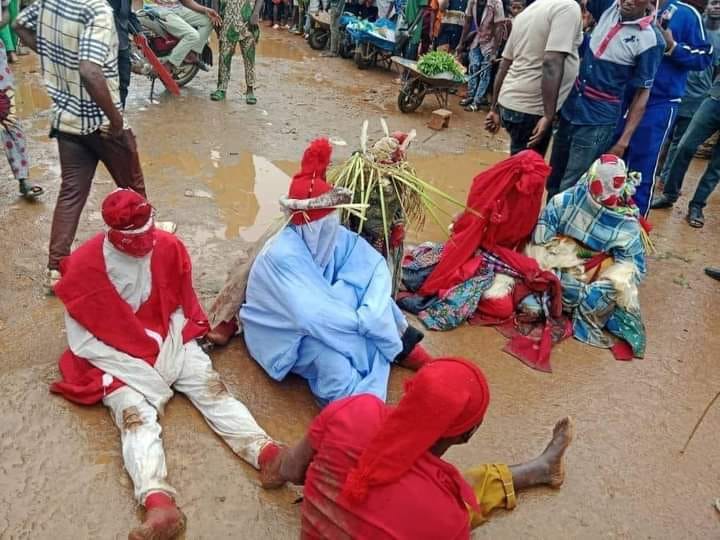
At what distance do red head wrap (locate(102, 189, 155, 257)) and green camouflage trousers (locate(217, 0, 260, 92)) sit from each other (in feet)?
18.2

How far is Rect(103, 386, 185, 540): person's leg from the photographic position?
229 centimetres

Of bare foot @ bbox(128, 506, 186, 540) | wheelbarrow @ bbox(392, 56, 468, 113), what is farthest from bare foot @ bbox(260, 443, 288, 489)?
wheelbarrow @ bbox(392, 56, 468, 113)

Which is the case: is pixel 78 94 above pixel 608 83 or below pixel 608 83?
below

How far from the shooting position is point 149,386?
2.84 m

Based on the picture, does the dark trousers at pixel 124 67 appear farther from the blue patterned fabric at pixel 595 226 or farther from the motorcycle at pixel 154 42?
the blue patterned fabric at pixel 595 226

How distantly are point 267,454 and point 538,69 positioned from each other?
3478mm

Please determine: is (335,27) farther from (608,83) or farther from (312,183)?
(312,183)

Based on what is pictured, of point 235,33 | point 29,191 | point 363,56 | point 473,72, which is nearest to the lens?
point 29,191

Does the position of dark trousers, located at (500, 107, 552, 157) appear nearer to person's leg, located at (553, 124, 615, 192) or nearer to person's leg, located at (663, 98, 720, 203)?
person's leg, located at (553, 124, 615, 192)

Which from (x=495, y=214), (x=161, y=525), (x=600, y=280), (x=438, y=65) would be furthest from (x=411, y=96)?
(x=161, y=525)

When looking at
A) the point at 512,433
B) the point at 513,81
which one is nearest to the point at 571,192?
the point at 513,81

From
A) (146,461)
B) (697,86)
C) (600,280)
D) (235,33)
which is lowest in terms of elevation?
(146,461)

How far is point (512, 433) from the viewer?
3.16 m

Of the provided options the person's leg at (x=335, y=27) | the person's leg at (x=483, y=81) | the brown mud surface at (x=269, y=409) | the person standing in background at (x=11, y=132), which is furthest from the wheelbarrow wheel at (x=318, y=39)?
the person standing in background at (x=11, y=132)
